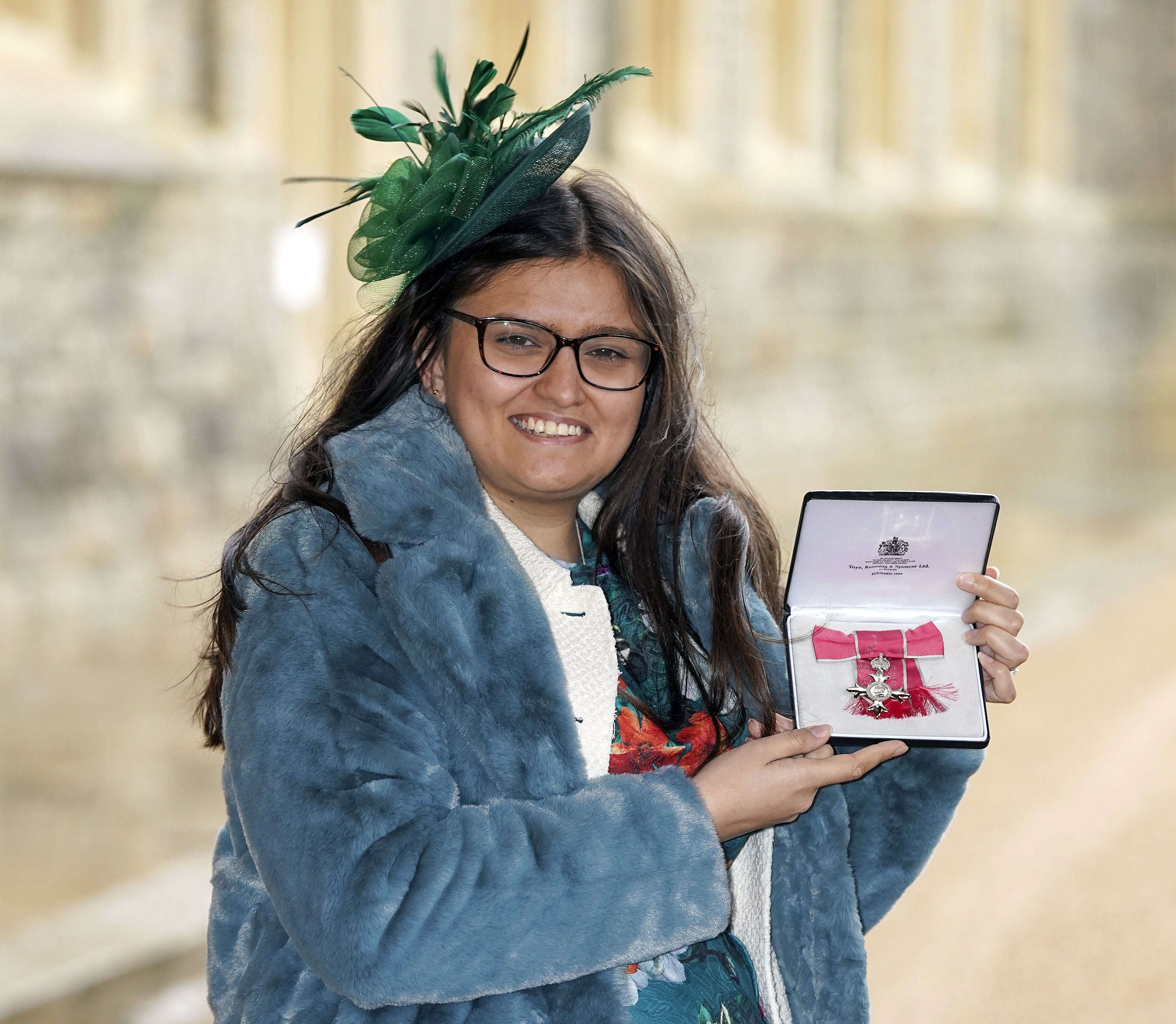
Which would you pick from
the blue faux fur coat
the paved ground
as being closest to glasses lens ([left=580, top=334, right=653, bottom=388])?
the blue faux fur coat

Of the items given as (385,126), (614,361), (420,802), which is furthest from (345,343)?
(420,802)

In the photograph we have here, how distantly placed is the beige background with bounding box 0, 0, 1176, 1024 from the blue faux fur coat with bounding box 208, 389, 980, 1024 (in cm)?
40

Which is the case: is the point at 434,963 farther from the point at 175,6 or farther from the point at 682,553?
the point at 175,6

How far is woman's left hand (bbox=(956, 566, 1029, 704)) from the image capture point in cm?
149

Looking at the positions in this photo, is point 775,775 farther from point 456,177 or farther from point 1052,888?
point 1052,888

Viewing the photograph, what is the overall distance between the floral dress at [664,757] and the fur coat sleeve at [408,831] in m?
0.12

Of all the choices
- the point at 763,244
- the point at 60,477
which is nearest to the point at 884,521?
the point at 60,477

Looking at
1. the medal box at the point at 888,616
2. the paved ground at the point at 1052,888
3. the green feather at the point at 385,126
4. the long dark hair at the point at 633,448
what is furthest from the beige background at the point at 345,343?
the medal box at the point at 888,616

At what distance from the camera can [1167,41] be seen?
23.0 meters

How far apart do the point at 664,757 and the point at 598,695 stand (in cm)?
11

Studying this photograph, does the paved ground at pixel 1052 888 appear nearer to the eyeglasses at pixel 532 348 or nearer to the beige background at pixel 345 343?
the beige background at pixel 345 343

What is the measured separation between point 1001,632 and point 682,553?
34 centimetres

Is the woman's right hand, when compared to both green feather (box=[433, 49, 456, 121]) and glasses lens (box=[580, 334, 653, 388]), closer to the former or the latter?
glasses lens (box=[580, 334, 653, 388])

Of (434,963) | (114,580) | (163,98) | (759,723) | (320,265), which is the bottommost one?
(114,580)
